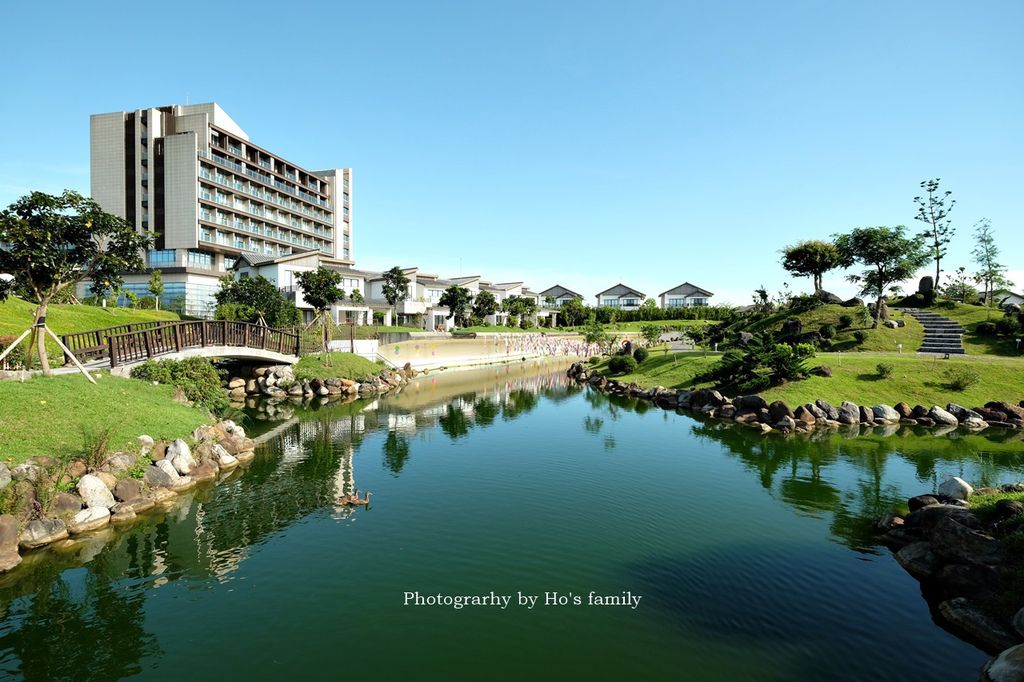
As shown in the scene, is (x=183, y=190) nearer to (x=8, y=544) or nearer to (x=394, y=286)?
(x=394, y=286)

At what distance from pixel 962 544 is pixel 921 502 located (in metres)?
4.03

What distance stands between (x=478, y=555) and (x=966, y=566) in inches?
382

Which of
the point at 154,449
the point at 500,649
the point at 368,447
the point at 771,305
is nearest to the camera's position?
the point at 500,649

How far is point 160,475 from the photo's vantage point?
1542cm

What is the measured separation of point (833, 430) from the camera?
83.6 ft

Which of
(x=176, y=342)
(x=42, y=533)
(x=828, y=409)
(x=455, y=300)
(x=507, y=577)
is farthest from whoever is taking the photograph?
(x=455, y=300)

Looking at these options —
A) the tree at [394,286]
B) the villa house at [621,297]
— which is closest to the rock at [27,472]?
the tree at [394,286]

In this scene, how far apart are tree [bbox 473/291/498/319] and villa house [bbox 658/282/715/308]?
51.5 meters

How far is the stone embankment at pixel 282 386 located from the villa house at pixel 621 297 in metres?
94.0

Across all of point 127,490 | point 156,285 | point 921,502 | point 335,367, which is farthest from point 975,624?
point 156,285

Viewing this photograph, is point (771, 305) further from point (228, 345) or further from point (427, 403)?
point (228, 345)

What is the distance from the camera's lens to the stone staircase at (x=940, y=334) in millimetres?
36844

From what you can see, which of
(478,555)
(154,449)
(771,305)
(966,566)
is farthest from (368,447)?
(771,305)

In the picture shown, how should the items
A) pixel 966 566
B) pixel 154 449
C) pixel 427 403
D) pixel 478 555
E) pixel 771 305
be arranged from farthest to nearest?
pixel 771 305, pixel 427 403, pixel 154 449, pixel 478 555, pixel 966 566
